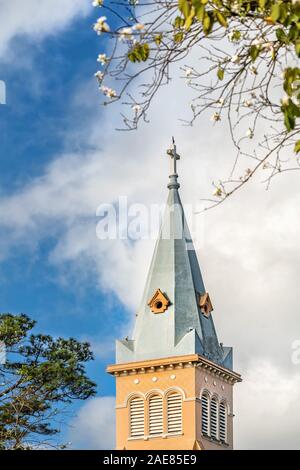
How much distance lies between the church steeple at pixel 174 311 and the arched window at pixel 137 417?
5.44ft

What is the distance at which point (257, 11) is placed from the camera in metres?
7.80

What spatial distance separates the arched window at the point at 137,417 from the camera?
41.2 meters

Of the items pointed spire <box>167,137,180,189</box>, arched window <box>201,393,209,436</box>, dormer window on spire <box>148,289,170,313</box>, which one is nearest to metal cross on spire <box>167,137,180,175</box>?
pointed spire <box>167,137,180,189</box>

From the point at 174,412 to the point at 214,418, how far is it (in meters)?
1.96

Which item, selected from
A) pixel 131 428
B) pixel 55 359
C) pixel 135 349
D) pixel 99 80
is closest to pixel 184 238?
→ pixel 135 349

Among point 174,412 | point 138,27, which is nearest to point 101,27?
point 138,27

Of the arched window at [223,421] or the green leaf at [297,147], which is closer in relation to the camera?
the green leaf at [297,147]

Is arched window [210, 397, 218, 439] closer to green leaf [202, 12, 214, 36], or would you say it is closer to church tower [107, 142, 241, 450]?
church tower [107, 142, 241, 450]

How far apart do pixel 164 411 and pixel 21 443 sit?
22.6 metres

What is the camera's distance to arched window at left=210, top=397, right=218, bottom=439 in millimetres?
41438

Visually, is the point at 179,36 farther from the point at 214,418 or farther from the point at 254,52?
the point at 214,418

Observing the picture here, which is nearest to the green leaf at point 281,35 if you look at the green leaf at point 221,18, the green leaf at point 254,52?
the green leaf at point 254,52

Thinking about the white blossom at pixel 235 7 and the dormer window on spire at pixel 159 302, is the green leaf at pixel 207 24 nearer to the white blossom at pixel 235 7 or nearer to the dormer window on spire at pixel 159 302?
the white blossom at pixel 235 7

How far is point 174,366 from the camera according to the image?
4125 cm
